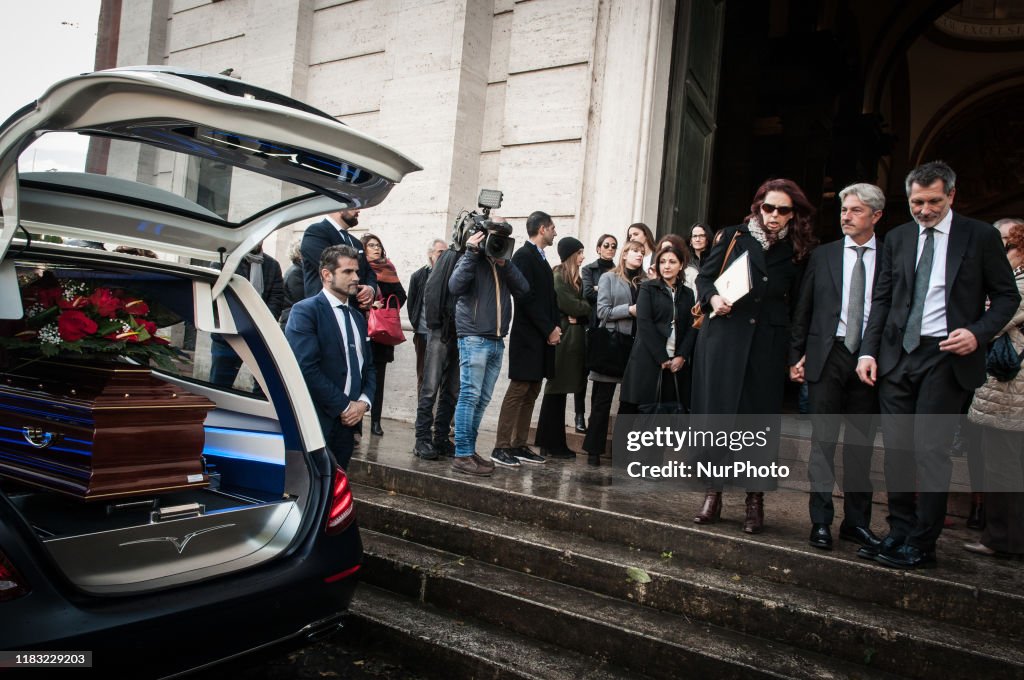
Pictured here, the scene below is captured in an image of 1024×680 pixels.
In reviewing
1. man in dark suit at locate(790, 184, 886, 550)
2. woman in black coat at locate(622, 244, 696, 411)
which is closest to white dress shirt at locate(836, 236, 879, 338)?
man in dark suit at locate(790, 184, 886, 550)

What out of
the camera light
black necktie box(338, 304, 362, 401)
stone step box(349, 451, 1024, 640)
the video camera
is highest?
the camera light

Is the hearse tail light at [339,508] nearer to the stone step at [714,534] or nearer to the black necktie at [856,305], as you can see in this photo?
the stone step at [714,534]

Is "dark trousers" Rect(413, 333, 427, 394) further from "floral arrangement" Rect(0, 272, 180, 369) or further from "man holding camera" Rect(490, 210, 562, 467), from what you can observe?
"floral arrangement" Rect(0, 272, 180, 369)

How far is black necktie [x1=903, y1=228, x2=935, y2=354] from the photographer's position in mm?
3652

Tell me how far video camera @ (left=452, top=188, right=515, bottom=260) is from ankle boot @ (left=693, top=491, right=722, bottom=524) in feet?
7.38

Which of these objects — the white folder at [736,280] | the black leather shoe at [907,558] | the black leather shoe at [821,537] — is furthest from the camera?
the white folder at [736,280]

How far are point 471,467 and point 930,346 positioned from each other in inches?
115

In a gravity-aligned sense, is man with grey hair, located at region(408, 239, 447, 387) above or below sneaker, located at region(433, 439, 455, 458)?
above

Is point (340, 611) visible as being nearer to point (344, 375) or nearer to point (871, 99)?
point (344, 375)

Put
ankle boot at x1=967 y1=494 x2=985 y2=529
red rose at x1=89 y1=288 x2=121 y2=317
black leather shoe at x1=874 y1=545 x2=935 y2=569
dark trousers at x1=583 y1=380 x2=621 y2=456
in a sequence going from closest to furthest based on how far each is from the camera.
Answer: red rose at x1=89 y1=288 x2=121 y2=317, black leather shoe at x1=874 y1=545 x2=935 y2=569, ankle boot at x1=967 y1=494 x2=985 y2=529, dark trousers at x1=583 y1=380 x2=621 y2=456

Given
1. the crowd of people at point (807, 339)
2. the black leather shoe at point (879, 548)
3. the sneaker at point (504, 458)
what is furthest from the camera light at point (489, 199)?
the black leather shoe at point (879, 548)

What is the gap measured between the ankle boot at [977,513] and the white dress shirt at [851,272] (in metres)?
1.80

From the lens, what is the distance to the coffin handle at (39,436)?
2.54 meters

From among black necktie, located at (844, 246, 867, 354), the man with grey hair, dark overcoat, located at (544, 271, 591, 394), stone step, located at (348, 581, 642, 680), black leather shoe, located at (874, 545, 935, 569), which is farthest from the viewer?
the man with grey hair
